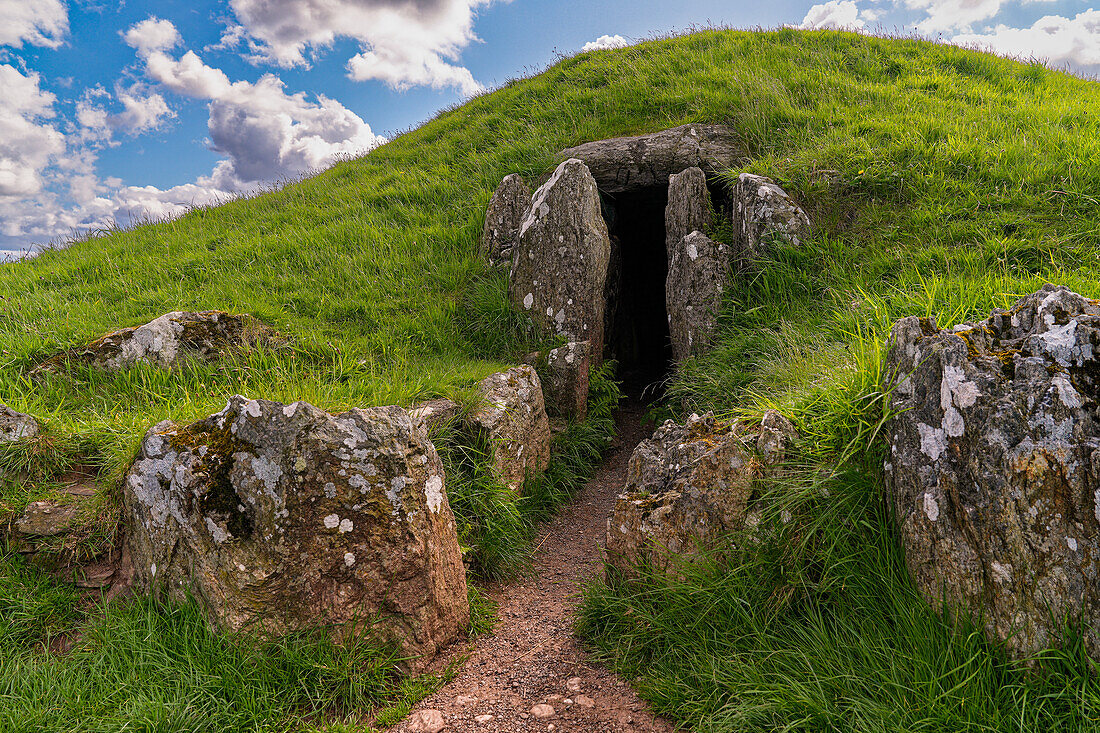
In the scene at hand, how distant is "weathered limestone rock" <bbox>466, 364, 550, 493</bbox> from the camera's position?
6281mm

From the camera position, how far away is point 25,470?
5.20 meters

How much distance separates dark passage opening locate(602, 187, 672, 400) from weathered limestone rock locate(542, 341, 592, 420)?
185 centimetres

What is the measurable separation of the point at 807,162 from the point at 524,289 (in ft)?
16.0

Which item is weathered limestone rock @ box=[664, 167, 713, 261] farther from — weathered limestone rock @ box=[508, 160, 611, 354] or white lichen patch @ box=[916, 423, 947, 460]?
white lichen patch @ box=[916, 423, 947, 460]

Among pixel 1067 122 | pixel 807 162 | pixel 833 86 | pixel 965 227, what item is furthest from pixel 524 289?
pixel 1067 122

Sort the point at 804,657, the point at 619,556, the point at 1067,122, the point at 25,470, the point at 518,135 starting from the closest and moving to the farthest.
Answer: the point at 804,657 → the point at 619,556 → the point at 25,470 → the point at 1067,122 → the point at 518,135

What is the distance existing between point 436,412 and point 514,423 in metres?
1.01

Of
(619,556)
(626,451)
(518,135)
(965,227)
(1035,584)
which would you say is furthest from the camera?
(518,135)

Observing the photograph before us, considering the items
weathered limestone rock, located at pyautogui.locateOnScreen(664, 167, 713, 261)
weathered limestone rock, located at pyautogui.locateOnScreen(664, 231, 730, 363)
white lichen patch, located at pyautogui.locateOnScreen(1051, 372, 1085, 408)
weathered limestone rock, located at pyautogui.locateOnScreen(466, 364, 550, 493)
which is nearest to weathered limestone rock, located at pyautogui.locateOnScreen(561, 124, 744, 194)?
weathered limestone rock, located at pyautogui.locateOnScreen(664, 167, 713, 261)

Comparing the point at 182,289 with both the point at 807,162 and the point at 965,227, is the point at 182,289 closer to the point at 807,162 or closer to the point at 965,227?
the point at 807,162

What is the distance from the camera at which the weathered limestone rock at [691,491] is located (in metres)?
4.25

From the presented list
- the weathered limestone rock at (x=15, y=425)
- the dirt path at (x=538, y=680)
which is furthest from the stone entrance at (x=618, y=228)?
the weathered limestone rock at (x=15, y=425)

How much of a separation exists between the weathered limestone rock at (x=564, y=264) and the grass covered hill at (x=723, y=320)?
49 centimetres

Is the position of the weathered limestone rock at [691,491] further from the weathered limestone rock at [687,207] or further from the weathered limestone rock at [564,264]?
the weathered limestone rock at [687,207]
